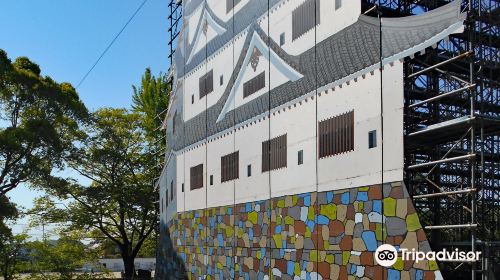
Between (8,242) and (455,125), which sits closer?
(455,125)

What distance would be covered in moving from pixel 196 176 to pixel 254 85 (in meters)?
4.57

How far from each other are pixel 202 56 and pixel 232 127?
3.90m

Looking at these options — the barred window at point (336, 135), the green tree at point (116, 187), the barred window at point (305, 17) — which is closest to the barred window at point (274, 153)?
the barred window at point (336, 135)

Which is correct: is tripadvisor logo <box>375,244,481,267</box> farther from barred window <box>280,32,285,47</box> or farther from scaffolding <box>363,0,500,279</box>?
barred window <box>280,32,285,47</box>

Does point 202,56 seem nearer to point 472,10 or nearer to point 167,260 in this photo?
point 167,260

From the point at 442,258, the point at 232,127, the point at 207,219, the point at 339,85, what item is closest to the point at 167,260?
the point at 207,219

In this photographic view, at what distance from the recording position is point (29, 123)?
23.1 m

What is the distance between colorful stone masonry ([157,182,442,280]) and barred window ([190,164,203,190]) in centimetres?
82

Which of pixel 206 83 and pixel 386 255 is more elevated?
pixel 206 83

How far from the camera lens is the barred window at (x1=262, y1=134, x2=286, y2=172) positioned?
504 inches

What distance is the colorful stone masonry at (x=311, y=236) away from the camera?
356 inches

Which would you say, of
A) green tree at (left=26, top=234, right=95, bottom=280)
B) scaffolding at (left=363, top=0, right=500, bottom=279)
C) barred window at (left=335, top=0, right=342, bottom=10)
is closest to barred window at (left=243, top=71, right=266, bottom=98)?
barred window at (left=335, top=0, right=342, bottom=10)

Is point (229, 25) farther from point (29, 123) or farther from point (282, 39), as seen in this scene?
point (29, 123)

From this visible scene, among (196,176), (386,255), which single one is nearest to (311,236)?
(386,255)
